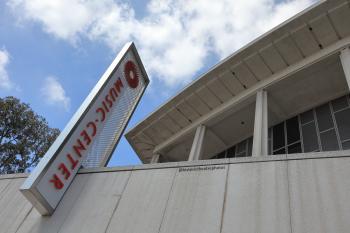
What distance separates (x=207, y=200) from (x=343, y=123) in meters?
6.62

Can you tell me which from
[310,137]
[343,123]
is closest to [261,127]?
[310,137]

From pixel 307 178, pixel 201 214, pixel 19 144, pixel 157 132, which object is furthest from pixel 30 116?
pixel 307 178

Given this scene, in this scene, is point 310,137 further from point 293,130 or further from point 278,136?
point 278,136

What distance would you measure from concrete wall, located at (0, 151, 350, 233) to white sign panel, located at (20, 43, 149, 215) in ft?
1.86

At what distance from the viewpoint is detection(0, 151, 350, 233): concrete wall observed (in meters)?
6.52

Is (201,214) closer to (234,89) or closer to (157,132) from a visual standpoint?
(234,89)

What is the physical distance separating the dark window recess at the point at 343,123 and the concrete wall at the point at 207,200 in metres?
4.21

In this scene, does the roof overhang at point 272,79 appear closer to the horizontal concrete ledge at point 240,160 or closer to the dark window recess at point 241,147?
the dark window recess at point 241,147

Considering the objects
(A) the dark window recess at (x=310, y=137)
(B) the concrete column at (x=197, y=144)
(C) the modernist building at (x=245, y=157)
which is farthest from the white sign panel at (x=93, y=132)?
(A) the dark window recess at (x=310, y=137)

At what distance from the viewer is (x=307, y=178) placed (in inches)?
278

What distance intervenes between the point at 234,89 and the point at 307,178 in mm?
7887

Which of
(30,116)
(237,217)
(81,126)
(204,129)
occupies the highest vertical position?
(30,116)

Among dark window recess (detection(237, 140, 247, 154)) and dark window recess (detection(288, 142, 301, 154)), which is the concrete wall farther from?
dark window recess (detection(237, 140, 247, 154))

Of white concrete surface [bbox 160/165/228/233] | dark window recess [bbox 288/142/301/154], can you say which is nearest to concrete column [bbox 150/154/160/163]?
dark window recess [bbox 288/142/301/154]
